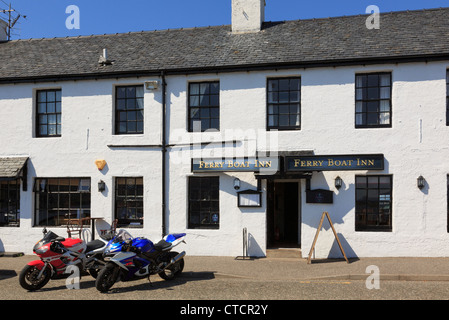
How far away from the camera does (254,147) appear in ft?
40.3

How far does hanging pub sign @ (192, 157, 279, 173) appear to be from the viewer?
11.9m

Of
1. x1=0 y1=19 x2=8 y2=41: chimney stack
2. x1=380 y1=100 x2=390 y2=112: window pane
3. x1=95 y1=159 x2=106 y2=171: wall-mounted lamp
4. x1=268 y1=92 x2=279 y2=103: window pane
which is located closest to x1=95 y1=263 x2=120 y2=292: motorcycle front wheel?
x1=95 y1=159 x2=106 y2=171: wall-mounted lamp

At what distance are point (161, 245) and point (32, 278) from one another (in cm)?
279

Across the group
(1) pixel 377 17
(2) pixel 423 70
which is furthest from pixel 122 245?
(1) pixel 377 17

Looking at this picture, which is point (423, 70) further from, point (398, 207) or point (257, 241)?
point (257, 241)

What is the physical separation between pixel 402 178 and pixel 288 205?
13.4 ft

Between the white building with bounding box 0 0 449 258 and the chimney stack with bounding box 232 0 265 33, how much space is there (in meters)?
0.07

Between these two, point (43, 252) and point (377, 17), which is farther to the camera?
point (377, 17)

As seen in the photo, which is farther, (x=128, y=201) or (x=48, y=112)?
(x=48, y=112)

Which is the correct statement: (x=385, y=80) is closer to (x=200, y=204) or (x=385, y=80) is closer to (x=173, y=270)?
(x=200, y=204)

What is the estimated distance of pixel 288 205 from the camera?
14.3m

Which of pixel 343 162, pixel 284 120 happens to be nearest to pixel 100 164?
pixel 284 120

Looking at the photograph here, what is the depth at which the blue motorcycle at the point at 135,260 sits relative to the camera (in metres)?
8.37

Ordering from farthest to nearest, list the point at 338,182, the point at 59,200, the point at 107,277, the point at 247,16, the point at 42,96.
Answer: the point at 247,16 < the point at 42,96 < the point at 59,200 < the point at 338,182 < the point at 107,277
